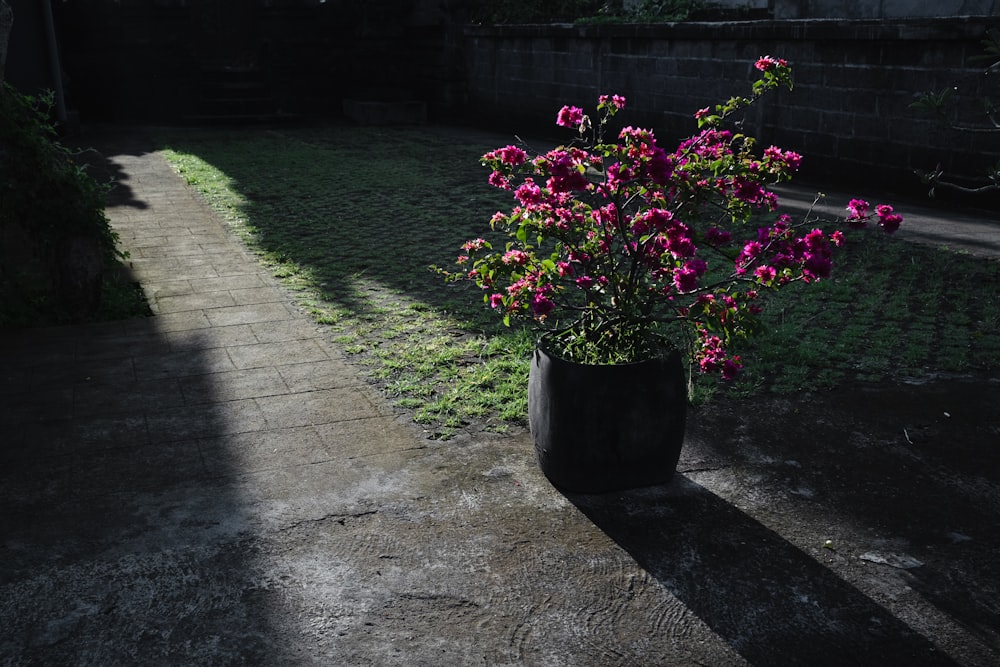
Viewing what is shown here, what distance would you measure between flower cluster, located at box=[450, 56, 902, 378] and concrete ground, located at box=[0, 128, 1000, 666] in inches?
27.0

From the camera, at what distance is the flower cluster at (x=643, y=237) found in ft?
11.8

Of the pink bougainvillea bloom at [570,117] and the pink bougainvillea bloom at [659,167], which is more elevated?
the pink bougainvillea bloom at [570,117]

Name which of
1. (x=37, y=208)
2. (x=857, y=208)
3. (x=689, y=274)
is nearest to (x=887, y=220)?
(x=857, y=208)

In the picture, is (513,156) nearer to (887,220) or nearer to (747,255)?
(747,255)

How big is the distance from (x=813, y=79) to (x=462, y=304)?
6485 mm

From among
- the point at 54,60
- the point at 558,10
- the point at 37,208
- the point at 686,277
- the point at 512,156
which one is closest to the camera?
the point at 686,277

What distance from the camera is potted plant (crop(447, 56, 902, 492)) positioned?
362 cm

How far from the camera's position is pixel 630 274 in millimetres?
3881

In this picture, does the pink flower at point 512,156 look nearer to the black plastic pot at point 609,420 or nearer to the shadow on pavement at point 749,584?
the black plastic pot at point 609,420

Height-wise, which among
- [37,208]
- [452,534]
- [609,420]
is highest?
[37,208]

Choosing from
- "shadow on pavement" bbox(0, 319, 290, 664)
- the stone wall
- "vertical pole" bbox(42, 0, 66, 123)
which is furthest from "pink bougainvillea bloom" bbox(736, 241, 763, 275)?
"vertical pole" bbox(42, 0, 66, 123)

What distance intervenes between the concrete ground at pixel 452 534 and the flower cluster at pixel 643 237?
27.0 inches

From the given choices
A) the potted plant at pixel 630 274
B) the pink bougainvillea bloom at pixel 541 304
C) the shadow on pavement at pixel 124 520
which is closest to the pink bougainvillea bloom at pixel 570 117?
the potted plant at pixel 630 274

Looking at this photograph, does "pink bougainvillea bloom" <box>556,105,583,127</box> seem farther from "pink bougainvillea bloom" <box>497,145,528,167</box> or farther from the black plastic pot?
the black plastic pot
